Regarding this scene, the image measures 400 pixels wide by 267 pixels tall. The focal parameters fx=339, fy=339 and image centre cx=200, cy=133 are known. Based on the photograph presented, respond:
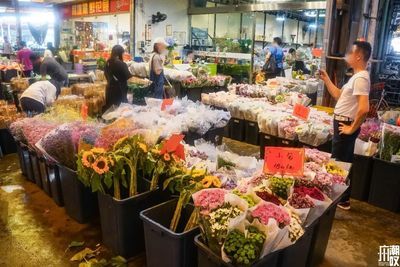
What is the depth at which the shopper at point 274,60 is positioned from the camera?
29.9 ft

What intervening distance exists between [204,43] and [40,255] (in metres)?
11.2

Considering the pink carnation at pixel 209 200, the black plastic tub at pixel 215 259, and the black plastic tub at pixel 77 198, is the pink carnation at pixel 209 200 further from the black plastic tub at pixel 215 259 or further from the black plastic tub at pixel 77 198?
the black plastic tub at pixel 77 198

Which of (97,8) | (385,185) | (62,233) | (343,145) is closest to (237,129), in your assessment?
(343,145)

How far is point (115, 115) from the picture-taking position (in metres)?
4.51

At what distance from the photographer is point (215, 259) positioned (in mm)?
1842

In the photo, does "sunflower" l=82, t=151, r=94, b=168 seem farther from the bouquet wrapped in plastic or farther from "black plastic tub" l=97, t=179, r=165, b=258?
the bouquet wrapped in plastic

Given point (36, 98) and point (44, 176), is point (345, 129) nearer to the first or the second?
point (44, 176)

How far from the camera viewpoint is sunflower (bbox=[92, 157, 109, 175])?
245cm

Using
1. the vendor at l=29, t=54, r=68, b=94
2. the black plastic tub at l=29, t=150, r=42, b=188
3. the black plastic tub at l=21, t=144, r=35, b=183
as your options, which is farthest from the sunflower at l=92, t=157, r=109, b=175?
the vendor at l=29, t=54, r=68, b=94

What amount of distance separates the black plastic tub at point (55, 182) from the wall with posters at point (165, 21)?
8.28m

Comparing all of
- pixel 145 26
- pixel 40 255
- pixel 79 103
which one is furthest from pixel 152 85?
pixel 145 26

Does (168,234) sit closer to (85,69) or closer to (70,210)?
(70,210)

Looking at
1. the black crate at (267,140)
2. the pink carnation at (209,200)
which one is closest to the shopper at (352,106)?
the black crate at (267,140)

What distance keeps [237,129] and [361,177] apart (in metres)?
2.54
